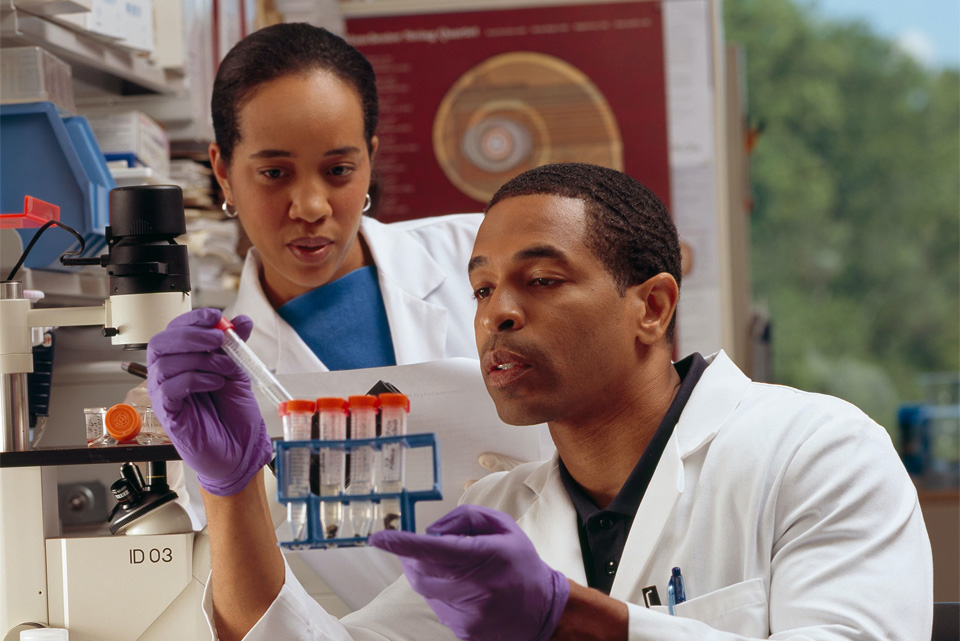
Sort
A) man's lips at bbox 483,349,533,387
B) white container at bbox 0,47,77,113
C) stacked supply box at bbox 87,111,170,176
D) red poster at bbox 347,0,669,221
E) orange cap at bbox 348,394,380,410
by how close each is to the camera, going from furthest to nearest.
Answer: red poster at bbox 347,0,669,221
stacked supply box at bbox 87,111,170,176
white container at bbox 0,47,77,113
man's lips at bbox 483,349,533,387
orange cap at bbox 348,394,380,410

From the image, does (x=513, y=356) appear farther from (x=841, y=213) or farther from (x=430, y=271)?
(x=841, y=213)

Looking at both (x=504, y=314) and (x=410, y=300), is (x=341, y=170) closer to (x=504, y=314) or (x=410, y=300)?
(x=410, y=300)

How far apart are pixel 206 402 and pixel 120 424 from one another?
0.59 ft

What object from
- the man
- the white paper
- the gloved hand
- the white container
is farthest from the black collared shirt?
the white container

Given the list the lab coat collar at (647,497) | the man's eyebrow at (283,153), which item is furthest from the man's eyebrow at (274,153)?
the lab coat collar at (647,497)

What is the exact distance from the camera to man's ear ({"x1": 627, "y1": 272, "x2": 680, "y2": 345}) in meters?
1.28

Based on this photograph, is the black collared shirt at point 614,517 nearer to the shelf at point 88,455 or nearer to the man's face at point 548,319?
the man's face at point 548,319

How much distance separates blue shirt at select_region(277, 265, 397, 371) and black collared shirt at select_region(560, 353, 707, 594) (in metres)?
0.64

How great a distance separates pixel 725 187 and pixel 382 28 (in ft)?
4.42

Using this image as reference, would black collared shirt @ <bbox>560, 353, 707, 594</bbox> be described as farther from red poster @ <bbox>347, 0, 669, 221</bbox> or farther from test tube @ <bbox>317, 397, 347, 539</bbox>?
red poster @ <bbox>347, 0, 669, 221</bbox>

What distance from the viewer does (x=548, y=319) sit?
1198mm

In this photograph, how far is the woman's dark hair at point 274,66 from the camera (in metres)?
1.63

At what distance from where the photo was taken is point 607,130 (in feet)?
11.0

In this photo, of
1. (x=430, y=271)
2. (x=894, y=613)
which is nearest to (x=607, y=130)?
(x=430, y=271)
